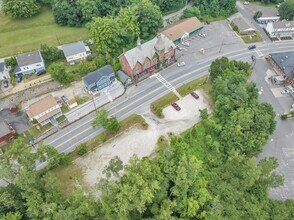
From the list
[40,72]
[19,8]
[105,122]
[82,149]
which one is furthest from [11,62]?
[82,149]

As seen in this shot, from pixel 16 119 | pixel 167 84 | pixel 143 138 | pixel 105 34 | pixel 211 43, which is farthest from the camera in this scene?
pixel 211 43

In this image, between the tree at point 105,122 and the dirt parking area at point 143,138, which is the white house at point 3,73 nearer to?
the tree at point 105,122

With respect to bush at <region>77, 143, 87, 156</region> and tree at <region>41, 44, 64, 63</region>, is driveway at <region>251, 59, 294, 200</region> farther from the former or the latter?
tree at <region>41, 44, 64, 63</region>

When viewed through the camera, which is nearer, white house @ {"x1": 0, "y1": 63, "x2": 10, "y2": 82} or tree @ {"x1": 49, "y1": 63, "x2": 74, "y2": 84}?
tree @ {"x1": 49, "y1": 63, "x2": 74, "y2": 84}

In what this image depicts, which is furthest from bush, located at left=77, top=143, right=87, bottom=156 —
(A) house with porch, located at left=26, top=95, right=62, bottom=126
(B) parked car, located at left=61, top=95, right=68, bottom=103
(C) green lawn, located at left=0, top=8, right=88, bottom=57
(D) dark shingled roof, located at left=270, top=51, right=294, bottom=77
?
(D) dark shingled roof, located at left=270, top=51, right=294, bottom=77

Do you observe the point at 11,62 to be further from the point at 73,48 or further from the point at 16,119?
the point at 16,119

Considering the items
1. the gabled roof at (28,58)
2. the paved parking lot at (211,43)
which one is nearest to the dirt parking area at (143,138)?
the paved parking lot at (211,43)
